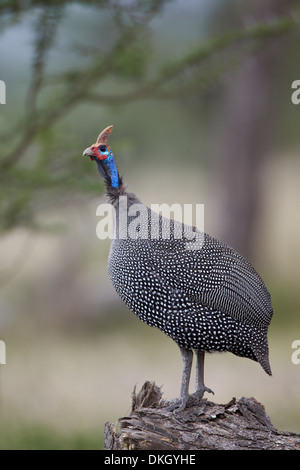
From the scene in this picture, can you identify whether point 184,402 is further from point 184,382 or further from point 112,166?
point 112,166

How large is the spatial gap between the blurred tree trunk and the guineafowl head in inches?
284

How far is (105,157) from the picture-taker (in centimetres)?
375

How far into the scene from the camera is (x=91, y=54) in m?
5.83

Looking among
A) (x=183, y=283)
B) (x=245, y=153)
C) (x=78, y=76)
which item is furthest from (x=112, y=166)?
(x=245, y=153)

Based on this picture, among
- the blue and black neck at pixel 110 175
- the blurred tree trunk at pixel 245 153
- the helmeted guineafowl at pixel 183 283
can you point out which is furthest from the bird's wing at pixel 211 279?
the blurred tree trunk at pixel 245 153

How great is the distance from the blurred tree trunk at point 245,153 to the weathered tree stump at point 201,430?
23.3ft

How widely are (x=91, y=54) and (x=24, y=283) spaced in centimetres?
627

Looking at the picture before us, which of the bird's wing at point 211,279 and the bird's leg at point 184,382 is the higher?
the bird's wing at point 211,279

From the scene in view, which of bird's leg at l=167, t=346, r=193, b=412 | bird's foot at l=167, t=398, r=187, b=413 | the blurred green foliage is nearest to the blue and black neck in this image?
bird's leg at l=167, t=346, r=193, b=412

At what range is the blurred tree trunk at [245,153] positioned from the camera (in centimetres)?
1079

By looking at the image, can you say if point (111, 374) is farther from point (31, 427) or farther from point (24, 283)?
point (24, 283)

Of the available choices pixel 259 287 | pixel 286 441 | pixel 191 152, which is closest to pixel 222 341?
pixel 259 287

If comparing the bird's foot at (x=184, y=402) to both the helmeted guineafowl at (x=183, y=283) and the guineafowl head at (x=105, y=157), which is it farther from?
the guineafowl head at (x=105, y=157)

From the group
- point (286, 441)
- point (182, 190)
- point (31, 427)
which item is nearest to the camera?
point (286, 441)
